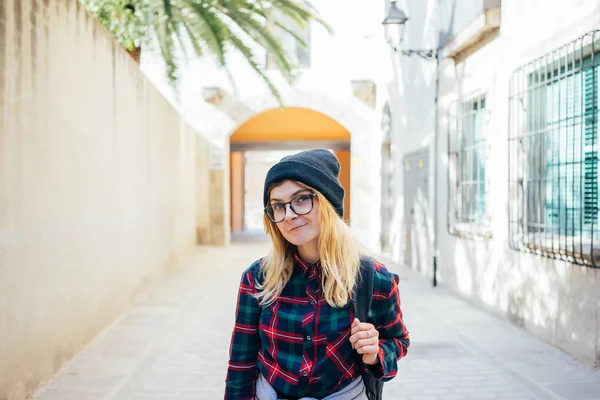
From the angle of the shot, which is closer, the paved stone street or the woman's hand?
the woman's hand

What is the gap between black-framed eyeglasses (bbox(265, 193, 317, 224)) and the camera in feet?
5.81

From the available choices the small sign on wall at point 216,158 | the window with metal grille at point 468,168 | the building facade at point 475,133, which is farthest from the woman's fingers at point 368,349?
the small sign on wall at point 216,158

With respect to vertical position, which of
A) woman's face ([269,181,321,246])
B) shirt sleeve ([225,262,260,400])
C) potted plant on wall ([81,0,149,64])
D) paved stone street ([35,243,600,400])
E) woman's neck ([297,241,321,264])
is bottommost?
paved stone street ([35,243,600,400])

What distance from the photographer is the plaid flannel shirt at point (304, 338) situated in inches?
67.2

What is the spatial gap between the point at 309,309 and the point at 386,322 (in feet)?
0.80

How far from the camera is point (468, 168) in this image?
7.55 meters

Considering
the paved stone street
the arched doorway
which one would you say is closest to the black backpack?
the paved stone street

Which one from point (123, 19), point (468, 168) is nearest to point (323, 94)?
point (123, 19)

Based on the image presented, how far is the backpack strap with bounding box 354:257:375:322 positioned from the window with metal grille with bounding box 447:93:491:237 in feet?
17.5

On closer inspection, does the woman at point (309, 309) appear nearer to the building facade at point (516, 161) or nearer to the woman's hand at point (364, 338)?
the woman's hand at point (364, 338)

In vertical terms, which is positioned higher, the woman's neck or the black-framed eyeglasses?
the black-framed eyeglasses

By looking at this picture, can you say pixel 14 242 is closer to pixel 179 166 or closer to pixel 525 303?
pixel 525 303

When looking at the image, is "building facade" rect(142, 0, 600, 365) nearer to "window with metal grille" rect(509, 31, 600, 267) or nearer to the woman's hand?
"window with metal grille" rect(509, 31, 600, 267)

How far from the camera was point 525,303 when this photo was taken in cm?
Answer: 555
